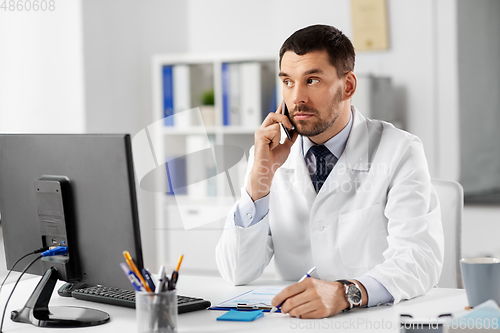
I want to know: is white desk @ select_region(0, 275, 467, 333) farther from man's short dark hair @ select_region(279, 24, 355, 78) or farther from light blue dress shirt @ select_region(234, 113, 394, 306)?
man's short dark hair @ select_region(279, 24, 355, 78)

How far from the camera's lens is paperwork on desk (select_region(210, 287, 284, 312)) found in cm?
124

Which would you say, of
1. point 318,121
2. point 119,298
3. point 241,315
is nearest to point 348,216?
point 318,121

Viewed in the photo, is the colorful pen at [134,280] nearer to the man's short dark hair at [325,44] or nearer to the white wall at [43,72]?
the man's short dark hair at [325,44]

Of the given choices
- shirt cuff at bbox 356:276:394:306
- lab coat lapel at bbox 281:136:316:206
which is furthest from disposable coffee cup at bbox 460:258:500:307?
lab coat lapel at bbox 281:136:316:206

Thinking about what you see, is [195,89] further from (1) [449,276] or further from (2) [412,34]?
(1) [449,276]

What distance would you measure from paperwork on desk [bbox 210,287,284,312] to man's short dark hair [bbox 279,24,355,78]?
649 millimetres

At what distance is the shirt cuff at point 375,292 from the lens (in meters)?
1.22

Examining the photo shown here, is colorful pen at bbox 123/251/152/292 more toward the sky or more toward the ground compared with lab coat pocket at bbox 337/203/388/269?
more toward the sky

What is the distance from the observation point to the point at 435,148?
3.07 m

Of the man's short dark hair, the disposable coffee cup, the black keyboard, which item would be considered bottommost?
the black keyboard

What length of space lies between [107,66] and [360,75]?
1.50 metres

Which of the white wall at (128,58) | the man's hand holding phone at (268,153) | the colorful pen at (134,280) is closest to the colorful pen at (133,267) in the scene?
the colorful pen at (134,280)

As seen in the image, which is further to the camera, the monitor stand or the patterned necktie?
the patterned necktie

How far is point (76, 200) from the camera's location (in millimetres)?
1199
